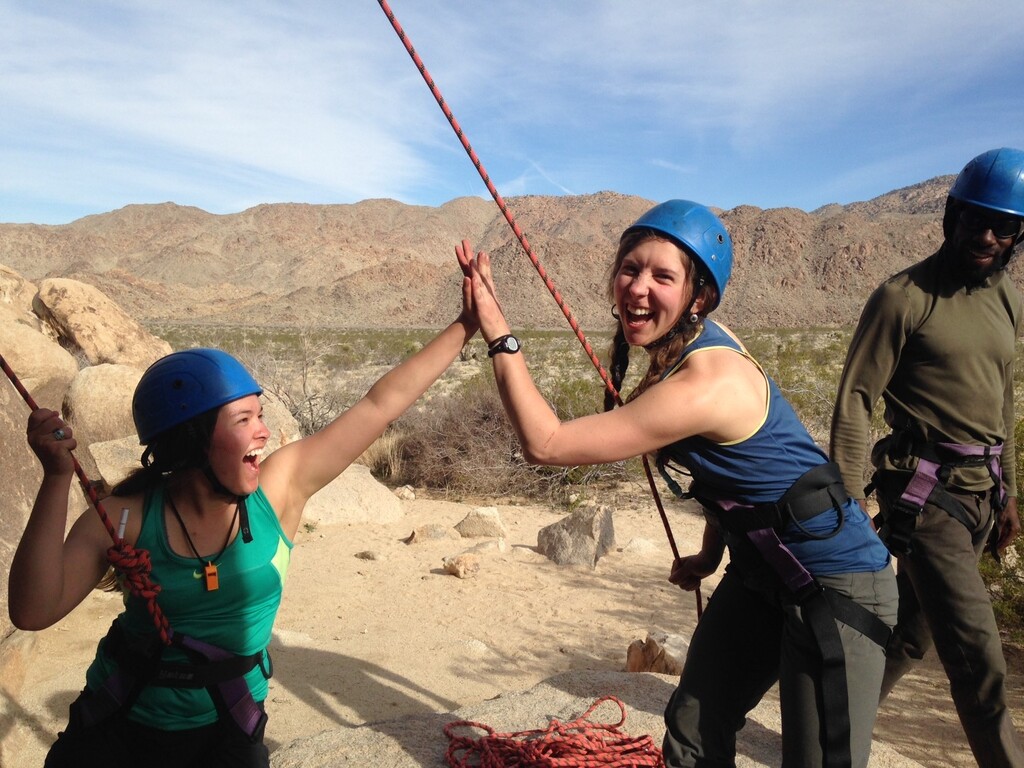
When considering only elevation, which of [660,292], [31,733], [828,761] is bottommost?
[31,733]

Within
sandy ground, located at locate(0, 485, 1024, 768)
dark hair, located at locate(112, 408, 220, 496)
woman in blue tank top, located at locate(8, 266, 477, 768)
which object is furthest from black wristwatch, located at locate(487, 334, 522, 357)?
sandy ground, located at locate(0, 485, 1024, 768)

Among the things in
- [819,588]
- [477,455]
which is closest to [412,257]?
[477,455]

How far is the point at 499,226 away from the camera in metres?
127

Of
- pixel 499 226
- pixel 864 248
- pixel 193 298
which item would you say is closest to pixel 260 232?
pixel 193 298

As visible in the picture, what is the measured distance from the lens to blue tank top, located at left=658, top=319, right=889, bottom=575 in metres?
2.02

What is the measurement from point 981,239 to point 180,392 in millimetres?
2786

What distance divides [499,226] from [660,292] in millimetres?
127034

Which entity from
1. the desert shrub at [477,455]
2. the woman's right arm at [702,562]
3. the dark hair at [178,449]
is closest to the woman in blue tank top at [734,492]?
the woman's right arm at [702,562]

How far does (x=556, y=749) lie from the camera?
318cm

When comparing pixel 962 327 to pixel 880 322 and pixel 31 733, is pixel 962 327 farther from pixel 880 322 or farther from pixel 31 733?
pixel 31 733

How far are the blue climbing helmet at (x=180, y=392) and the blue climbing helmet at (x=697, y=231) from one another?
1.20 meters

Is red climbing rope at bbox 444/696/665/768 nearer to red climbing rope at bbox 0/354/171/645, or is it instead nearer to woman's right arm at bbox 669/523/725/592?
woman's right arm at bbox 669/523/725/592

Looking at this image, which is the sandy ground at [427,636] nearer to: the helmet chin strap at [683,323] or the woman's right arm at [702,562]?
the woman's right arm at [702,562]

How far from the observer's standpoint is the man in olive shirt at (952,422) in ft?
9.17
